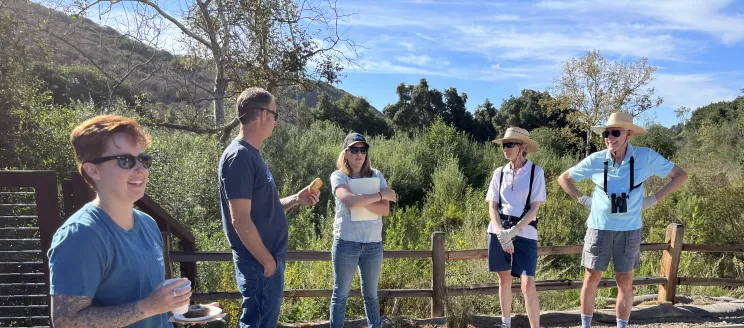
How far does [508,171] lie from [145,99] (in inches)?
317

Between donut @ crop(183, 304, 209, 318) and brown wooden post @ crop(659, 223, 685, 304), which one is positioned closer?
donut @ crop(183, 304, 209, 318)

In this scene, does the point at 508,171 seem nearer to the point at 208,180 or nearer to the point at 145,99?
the point at 208,180

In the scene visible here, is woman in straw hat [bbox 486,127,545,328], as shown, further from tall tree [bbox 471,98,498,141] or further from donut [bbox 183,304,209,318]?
tall tree [bbox 471,98,498,141]

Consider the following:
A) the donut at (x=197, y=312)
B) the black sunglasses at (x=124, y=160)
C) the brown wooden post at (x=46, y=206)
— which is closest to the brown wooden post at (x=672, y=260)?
the donut at (x=197, y=312)

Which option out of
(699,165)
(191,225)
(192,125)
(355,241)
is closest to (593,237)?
(355,241)

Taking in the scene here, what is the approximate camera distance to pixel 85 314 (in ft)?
4.53

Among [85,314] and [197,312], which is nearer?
[85,314]

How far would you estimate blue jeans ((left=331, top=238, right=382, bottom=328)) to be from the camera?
11.7ft

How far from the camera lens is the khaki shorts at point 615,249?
3.87 metres

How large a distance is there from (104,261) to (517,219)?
3174mm

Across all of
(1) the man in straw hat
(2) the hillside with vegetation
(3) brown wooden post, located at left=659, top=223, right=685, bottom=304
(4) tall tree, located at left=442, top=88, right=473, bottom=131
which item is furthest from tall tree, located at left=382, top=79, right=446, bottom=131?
(1) the man in straw hat

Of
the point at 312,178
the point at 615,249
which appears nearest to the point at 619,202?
the point at 615,249

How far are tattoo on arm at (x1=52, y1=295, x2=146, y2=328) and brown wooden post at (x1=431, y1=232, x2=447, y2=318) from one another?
375cm

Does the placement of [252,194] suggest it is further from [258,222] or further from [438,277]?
[438,277]
